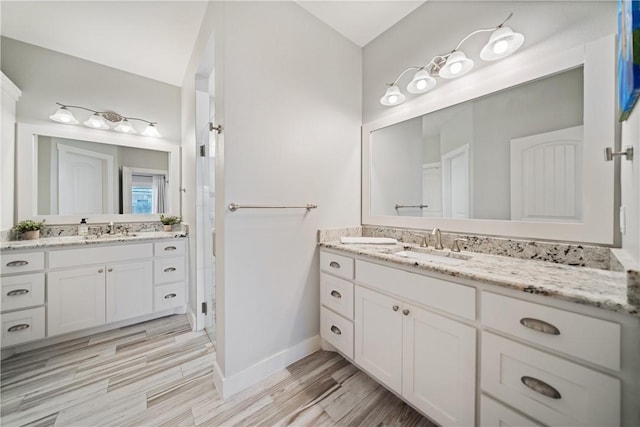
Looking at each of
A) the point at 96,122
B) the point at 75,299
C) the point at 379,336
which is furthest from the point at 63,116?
the point at 379,336

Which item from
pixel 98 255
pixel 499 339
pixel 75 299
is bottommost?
pixel 75 299

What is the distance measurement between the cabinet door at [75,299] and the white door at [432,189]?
287 centimetres

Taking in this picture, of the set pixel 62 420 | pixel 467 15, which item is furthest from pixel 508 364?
pixel 62 420

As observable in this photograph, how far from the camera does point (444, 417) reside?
1.04 m

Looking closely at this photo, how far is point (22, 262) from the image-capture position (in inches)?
69.2

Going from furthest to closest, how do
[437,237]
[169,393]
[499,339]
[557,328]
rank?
1. [437,237]
2. [169,393]
3. [499,339]
4. [557,328]

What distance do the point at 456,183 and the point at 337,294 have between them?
1.14 m

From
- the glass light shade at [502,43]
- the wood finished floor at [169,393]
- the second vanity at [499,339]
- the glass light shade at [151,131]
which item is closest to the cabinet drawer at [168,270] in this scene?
the wood finished floor at [169,393]

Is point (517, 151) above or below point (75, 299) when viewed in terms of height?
above

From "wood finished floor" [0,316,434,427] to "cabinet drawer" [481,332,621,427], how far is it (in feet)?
1.93

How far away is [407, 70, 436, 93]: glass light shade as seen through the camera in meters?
1.54

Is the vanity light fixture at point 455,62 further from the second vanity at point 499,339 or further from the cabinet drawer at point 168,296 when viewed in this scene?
the cabinet drawer at point 168,296

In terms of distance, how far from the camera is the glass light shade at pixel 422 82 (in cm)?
154

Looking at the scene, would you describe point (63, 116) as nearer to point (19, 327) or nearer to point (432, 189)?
point (19, 327)
